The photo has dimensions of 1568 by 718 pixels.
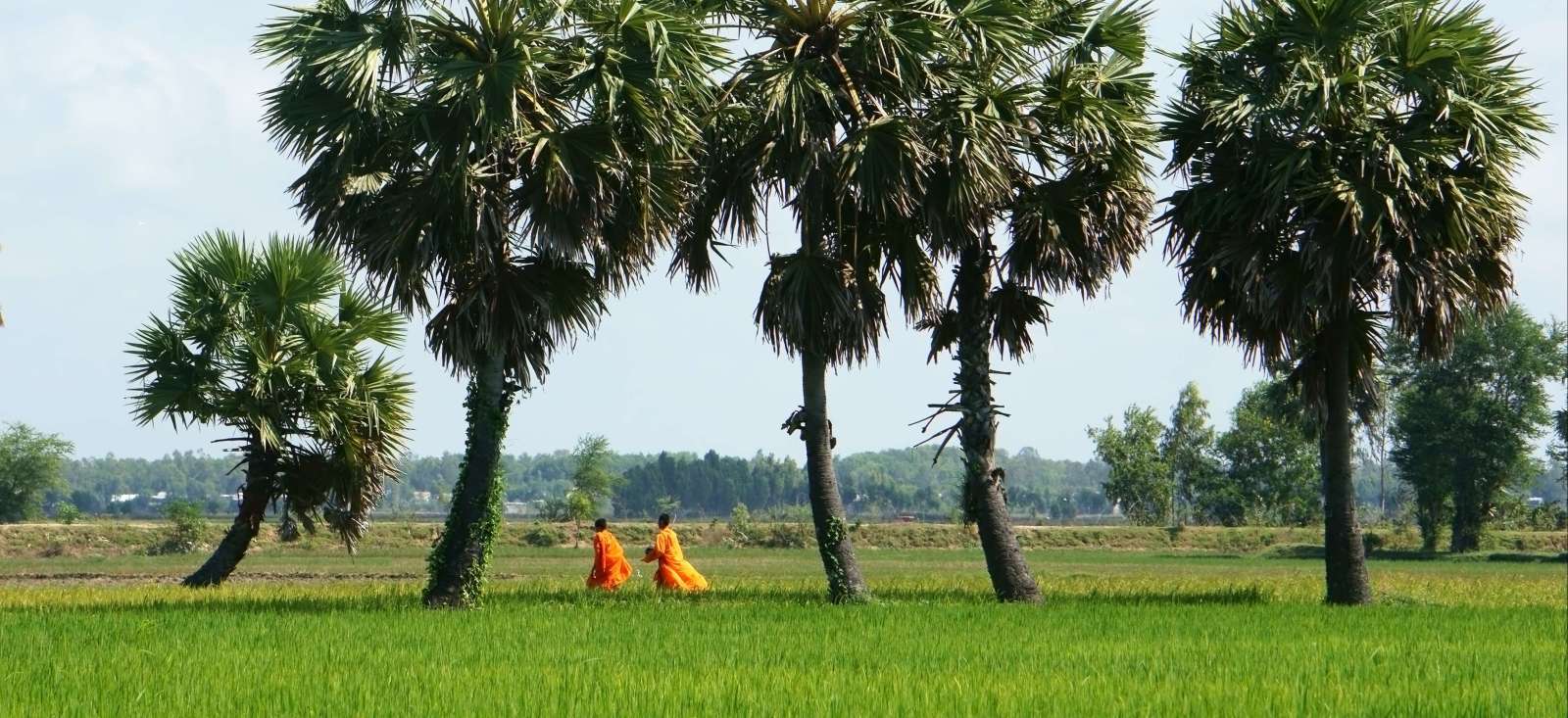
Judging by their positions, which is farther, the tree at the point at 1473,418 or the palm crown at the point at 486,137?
the tree at the point at 1473,418

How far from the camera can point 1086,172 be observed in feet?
74.2

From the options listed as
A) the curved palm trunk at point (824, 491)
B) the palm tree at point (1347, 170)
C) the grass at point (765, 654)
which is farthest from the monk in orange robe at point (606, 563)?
the palm tree at point (1347, 170)

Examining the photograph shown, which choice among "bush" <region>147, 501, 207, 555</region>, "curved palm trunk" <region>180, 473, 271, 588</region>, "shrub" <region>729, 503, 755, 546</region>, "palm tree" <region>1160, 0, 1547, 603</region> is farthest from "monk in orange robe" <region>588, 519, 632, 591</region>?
"shrub" <region>729, 503, 755, 546</region>

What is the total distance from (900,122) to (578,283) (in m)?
4.75

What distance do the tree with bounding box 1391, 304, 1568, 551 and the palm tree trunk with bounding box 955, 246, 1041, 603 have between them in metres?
46.4

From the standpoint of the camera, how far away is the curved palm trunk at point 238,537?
26.5 meters

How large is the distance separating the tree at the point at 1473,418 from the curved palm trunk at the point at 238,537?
5033 cm

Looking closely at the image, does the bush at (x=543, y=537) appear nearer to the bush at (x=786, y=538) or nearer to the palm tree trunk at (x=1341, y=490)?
the bush at (x=786, y=538)

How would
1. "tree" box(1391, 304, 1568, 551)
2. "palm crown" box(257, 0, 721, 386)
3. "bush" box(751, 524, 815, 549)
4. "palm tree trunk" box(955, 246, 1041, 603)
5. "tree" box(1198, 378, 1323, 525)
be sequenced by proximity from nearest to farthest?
"palm crown" box(257, 0, 721, 386)
"palm tree trunk" box(955, 246, 1041, 603)
"tree" box(1391, 304, 1568, 551)
"bush" box(751, 524, 815, 549)
"tree" box(1198, 378, 1323, 525)

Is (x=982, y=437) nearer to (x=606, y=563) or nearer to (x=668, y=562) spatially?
(x=668, y=562)

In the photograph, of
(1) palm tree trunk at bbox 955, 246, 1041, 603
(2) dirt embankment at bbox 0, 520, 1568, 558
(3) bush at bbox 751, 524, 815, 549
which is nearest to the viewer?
(1) palm tree trunk at bbox 955, 246, 1041, 603

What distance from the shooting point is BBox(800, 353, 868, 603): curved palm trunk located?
21906 millimetres

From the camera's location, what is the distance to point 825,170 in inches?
837

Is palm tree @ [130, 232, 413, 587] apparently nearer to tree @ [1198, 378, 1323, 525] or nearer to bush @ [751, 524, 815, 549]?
bush @ [751, 524, 815, 549]
